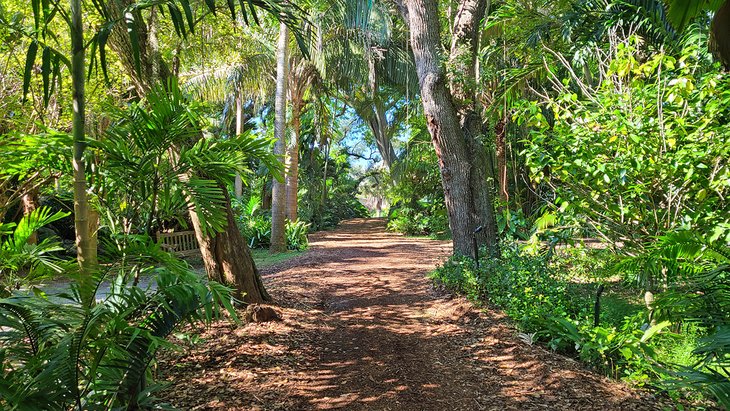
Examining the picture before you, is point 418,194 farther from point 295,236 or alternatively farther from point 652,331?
point 652,331

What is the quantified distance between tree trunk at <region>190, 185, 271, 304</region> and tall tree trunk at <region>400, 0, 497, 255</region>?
3.48 meters

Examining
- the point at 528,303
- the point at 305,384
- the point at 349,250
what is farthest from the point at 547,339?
the point at 349,250

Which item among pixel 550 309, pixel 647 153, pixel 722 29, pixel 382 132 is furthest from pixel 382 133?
pixel 722 29

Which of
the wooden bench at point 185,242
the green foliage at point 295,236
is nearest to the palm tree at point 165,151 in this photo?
the wooden bench at point 185,242

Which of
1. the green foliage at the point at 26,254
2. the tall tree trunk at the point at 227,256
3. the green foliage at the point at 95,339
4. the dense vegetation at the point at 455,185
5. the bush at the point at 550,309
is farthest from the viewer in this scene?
the tall tree trunk at the point at 227,256

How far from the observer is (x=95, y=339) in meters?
2.12

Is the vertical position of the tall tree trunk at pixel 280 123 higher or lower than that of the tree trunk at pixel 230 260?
higher

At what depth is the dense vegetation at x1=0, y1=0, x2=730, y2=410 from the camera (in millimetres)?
2273

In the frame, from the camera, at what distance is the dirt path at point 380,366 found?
10.8 ft

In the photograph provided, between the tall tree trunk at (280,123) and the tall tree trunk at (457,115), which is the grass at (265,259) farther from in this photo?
the tall tree trunk at (457,115)

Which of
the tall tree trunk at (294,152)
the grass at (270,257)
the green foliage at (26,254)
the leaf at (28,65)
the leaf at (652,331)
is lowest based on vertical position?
the leaf at (652,331)

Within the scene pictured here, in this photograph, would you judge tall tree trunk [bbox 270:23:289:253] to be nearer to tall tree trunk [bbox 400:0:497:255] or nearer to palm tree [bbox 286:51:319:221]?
palm tree [bbox 286:51:319:221]

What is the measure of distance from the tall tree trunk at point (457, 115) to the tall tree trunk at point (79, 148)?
5415 mm

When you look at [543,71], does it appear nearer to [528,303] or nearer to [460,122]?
[460,122]
